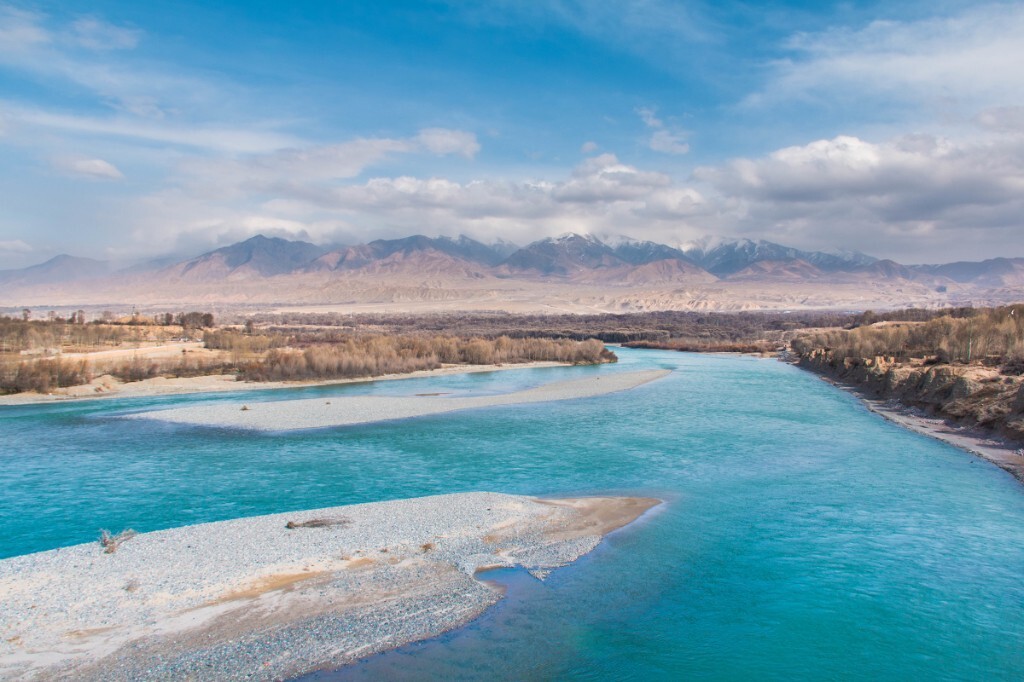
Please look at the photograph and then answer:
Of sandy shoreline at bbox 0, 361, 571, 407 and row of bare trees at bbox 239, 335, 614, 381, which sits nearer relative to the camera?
sandy shoreline at bbox 0, 361, 571, 407

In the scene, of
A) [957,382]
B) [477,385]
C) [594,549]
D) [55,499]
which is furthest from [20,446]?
[957,382]

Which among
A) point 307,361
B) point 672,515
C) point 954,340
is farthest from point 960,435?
point 307,361

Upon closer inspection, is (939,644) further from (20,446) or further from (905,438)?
(20,446)

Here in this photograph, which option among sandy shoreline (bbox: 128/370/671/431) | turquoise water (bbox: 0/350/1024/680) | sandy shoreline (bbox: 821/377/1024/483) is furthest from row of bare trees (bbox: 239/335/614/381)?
sandy shoreline (bbox: 821/377/1024/483)

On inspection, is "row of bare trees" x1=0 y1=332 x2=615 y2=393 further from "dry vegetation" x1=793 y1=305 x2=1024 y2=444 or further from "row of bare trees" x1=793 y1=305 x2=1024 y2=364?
"dry vegetation" x1=793 y1=305 x2=1024 y2=444

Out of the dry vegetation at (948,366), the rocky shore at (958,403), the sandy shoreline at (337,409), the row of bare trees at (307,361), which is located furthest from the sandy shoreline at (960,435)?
the row of bare trees at (307,361)

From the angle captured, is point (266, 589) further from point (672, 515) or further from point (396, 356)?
point (396, 356)
